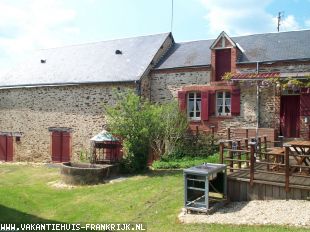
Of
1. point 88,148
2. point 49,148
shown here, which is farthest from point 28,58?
point 88,148

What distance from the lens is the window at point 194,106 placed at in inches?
719

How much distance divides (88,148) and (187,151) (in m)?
5.83

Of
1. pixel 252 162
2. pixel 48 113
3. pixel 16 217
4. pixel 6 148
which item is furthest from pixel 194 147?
pixel 6 148

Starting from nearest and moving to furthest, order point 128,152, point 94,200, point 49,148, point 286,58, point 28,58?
point 94,200 < point 128,152 < point 286,58 < point 49,148 < point 28,58

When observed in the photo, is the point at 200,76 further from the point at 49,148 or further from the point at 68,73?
the point at 49,148

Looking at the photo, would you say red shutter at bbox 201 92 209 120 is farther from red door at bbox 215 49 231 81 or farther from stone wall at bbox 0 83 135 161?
stone wall at bbox 0 83 135 161

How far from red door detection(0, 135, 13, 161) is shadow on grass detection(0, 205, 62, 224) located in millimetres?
12817

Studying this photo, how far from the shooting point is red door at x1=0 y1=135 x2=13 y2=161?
75.8 ft

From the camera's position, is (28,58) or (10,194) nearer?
(10,194)

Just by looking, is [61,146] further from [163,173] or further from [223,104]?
[223,104]

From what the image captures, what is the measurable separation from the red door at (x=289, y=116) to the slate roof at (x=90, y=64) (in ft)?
22.8

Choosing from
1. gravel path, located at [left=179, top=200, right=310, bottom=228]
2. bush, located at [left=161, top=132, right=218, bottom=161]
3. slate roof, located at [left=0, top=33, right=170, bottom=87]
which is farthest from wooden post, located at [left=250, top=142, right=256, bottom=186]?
slate roof, located at [left=0, top=33, right=170, bottom=87]

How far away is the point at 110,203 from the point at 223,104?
8765 mm

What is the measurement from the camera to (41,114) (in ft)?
71.2
